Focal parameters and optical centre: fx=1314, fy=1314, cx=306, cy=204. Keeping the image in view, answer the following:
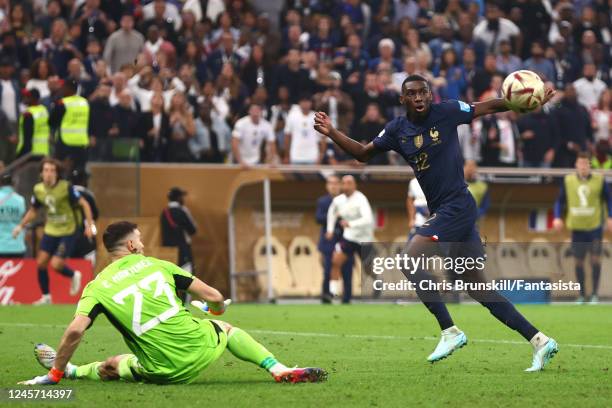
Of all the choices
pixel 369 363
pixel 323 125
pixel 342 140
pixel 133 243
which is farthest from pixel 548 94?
pixel 133 243

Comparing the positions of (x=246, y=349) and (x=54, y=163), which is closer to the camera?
(x=246, y=349)

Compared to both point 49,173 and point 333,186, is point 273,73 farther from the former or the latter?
point 49,173

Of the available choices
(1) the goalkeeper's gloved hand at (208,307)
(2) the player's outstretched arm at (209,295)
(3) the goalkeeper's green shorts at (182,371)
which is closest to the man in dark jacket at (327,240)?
(3) the goalkeeper's green shorts at (182,371)

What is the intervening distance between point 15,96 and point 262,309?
5.83 meters

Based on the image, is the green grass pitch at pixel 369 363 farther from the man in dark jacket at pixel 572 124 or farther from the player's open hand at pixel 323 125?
the man in dark jacket at pixel 572 124

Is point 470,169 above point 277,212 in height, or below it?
above

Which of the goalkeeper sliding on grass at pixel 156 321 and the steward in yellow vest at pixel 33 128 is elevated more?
the steward in yellow vest at pixel 33 128

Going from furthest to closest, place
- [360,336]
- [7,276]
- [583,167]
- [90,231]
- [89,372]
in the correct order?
[583,167] < [7,276] < [90,231] < [360,336] < [89,372]

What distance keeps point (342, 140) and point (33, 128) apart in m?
11.2

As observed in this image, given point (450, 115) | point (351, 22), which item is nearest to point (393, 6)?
point (351, 22)

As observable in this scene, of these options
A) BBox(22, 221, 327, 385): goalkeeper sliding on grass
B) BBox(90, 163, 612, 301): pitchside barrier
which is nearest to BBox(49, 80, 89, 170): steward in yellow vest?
BBox(90, 163, 612, 301): pitchside barrier

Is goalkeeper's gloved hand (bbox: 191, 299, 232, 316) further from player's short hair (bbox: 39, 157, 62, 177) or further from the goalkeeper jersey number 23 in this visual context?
player's short hair (bbox: 39, 157, 62, 177)

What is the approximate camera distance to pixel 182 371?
8.93 metres

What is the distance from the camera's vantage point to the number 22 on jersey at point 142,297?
8.66 meters
